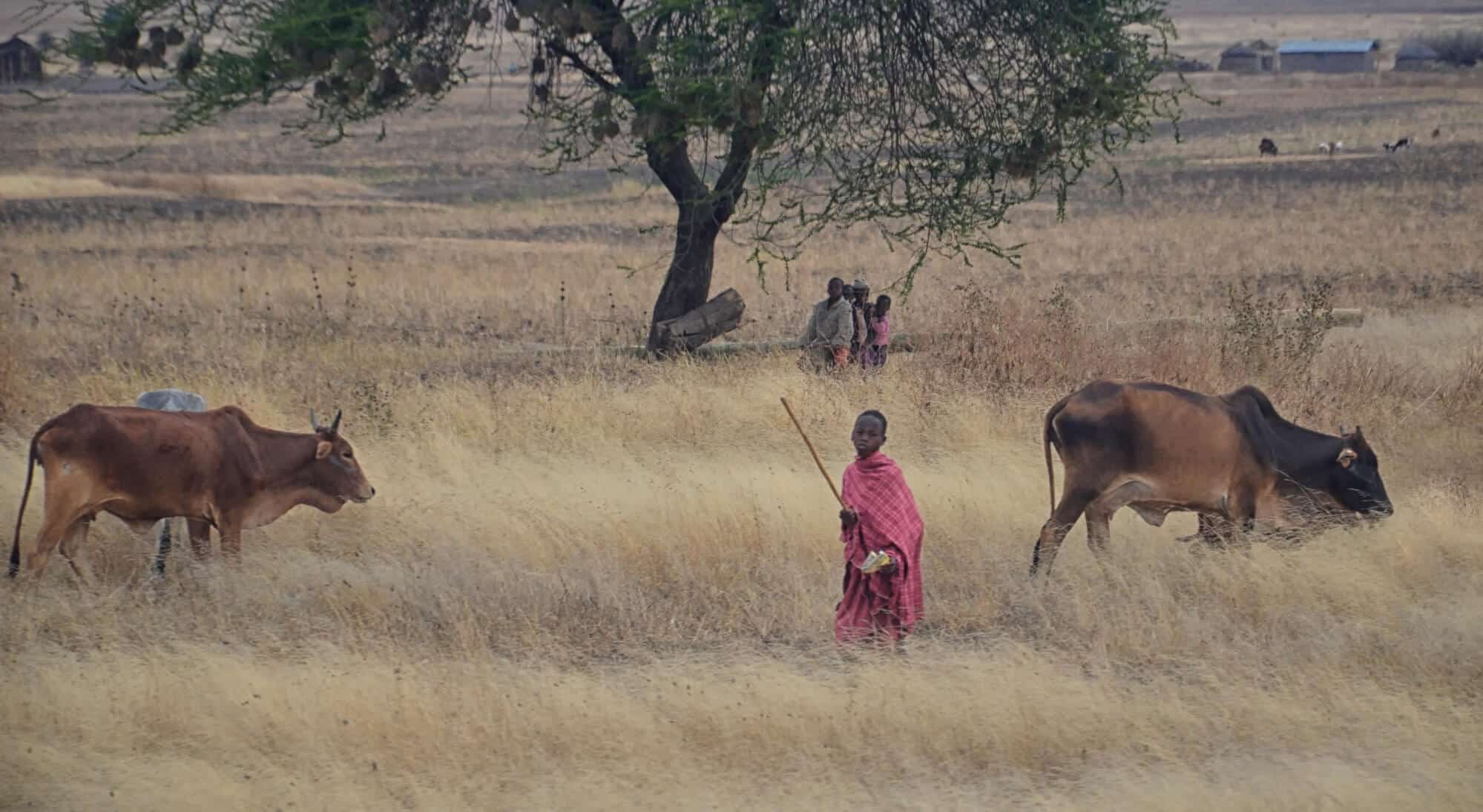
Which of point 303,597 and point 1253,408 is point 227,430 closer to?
point 303,597

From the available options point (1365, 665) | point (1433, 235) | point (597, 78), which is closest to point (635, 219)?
point (1433, 235)

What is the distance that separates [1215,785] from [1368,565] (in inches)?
117

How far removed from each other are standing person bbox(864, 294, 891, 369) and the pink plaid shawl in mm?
6142

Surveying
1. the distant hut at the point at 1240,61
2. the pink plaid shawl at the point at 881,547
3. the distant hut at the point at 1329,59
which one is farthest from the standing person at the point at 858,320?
the distant hut at the point at 1329,59

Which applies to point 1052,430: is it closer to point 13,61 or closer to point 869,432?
point 869,432

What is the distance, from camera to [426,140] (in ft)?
177

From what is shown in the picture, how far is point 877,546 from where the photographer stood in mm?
7723

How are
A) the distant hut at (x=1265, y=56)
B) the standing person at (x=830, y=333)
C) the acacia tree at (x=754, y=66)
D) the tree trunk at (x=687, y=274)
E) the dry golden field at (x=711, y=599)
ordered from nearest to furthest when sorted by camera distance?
the dry golden field at (x=711, y=599)
the acacia tree at (x=754, y=66)
the standing person at (x=830, y=333)
the tree trunk at (x=687, y=274)
the distant hut at (x=1265, y=56)

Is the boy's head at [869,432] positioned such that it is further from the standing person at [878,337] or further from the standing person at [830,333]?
the standing person at [878,337]

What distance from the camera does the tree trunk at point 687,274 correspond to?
50.5 ft

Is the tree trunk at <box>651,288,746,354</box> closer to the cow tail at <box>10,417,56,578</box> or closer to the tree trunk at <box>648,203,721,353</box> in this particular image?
the tree trunk at <box>648,203,721,353</box>

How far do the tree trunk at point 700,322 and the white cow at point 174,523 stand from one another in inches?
227

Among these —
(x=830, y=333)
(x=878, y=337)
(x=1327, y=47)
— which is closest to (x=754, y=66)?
(x=830, y=333)

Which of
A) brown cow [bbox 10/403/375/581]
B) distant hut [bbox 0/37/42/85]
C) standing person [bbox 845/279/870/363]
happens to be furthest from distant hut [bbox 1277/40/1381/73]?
brown cow [bbox 10/403/375/581]
